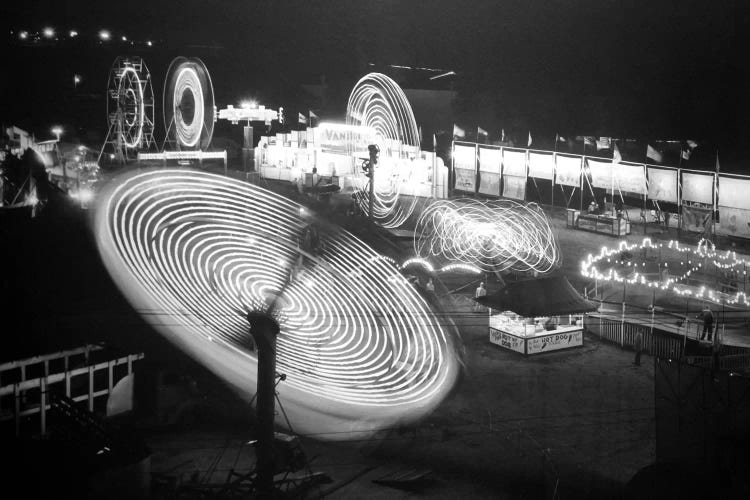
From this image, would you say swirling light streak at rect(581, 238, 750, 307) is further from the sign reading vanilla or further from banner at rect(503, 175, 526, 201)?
the sign reading vanilla

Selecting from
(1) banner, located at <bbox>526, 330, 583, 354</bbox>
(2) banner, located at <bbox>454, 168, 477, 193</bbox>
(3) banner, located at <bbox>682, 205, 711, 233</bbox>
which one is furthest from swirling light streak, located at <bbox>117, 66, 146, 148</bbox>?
(3) banner, located at <bbox>682, 205, 711, 233</bbox>

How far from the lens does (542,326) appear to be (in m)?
21.4

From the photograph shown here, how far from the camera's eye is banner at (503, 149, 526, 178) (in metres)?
39.6

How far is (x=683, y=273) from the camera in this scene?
88.5 ft

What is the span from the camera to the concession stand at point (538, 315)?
20.5m

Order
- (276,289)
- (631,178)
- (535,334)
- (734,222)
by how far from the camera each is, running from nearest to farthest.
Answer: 1. (276,289)
2. (535,334)
3. (734,222)
4. (631,178)

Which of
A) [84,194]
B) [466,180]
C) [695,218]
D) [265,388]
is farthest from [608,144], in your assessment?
[265,388]

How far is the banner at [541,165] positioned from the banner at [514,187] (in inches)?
42.8

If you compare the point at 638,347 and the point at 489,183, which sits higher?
the point at 489,183

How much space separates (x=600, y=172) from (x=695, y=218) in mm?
5330

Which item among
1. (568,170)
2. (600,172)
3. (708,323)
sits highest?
(568,170)

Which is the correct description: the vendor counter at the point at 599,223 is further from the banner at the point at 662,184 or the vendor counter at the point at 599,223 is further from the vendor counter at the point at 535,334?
the vendor counter at the point at 535,334

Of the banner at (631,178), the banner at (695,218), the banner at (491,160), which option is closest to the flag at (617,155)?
the banner at (631,178)

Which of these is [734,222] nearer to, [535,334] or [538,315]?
[535,334]
